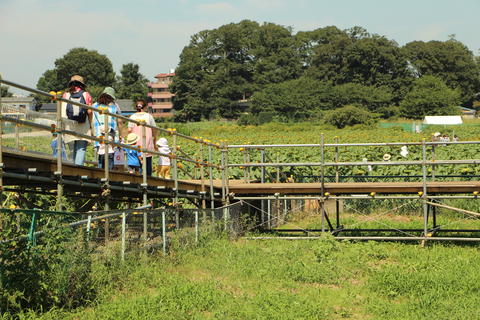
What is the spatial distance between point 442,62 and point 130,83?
6233 cm

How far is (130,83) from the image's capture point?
111 meters

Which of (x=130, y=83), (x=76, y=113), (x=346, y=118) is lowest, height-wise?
(x=346, y=118)

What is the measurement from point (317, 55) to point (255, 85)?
13328 millimetres

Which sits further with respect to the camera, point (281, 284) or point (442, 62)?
point (442, 62)

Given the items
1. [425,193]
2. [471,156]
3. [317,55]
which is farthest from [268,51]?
[425,193]

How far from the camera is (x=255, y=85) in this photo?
100250mm

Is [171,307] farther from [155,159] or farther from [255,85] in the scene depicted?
[255,85]

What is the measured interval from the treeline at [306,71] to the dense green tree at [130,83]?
8.24 metres

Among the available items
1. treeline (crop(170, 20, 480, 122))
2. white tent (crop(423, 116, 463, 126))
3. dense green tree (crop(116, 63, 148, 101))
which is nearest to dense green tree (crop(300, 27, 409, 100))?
treeline (crop(170, 20, 480, 122))

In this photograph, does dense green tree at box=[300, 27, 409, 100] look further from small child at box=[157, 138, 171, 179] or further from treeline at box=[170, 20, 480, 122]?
small child at box=[157, 138, 171, 179]

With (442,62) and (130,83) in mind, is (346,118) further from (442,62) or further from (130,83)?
(130,83)

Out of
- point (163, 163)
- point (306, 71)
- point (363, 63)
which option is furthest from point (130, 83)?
point (163, 163)

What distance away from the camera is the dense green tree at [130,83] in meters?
106

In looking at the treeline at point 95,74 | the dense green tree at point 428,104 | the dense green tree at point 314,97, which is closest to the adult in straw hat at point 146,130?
the dense green tree at point 428,104
